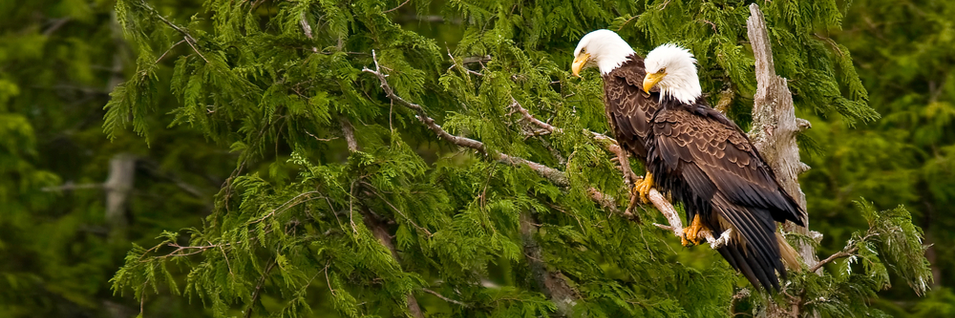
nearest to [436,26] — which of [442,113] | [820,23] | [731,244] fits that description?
[442,113]

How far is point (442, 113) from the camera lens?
6.65 meters

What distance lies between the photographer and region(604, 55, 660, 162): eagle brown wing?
18.7 ft

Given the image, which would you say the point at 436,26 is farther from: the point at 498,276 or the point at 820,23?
the point at 820,23

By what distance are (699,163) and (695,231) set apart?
1.08 feet

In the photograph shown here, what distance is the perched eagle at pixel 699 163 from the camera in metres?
5.03

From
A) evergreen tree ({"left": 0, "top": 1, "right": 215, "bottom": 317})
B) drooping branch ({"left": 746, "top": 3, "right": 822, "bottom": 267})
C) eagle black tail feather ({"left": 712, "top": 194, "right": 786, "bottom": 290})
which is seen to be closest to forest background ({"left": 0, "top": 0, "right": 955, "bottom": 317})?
drooping branch ({"left": 746, "top": 3, "right": 822, "bottom": 267})

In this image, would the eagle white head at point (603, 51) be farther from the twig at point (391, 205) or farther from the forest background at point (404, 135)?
the twig at point (391, 205)

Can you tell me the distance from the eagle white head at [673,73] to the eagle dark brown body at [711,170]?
6cm

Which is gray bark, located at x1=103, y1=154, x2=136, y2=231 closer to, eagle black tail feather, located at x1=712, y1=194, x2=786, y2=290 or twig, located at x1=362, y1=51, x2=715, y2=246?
twig, located at x1=362, y1=51, x2=715, y2=246

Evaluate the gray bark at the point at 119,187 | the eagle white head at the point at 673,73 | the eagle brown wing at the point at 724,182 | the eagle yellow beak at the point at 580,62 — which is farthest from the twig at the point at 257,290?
the gray bark at the point at 119,187

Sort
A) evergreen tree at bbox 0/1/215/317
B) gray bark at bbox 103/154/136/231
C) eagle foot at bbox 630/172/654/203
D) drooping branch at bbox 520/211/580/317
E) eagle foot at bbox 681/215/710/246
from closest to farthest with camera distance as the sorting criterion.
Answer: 1. eagle foot at bbox 681/215/710/246
2. eagle foot at bbox 630/172/654/203
3. drooping branch at bbox 520/211/580/317
4. evergreen tree at bbox 0/1/215/317
5. gray bark at bbox 103/154/136/231

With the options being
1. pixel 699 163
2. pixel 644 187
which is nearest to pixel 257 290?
pixel 644 187

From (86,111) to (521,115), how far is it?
7601mm

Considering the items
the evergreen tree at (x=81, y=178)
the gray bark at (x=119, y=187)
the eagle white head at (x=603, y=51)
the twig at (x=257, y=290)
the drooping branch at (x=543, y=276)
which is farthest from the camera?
the gray bark at (x=119, y=187)
